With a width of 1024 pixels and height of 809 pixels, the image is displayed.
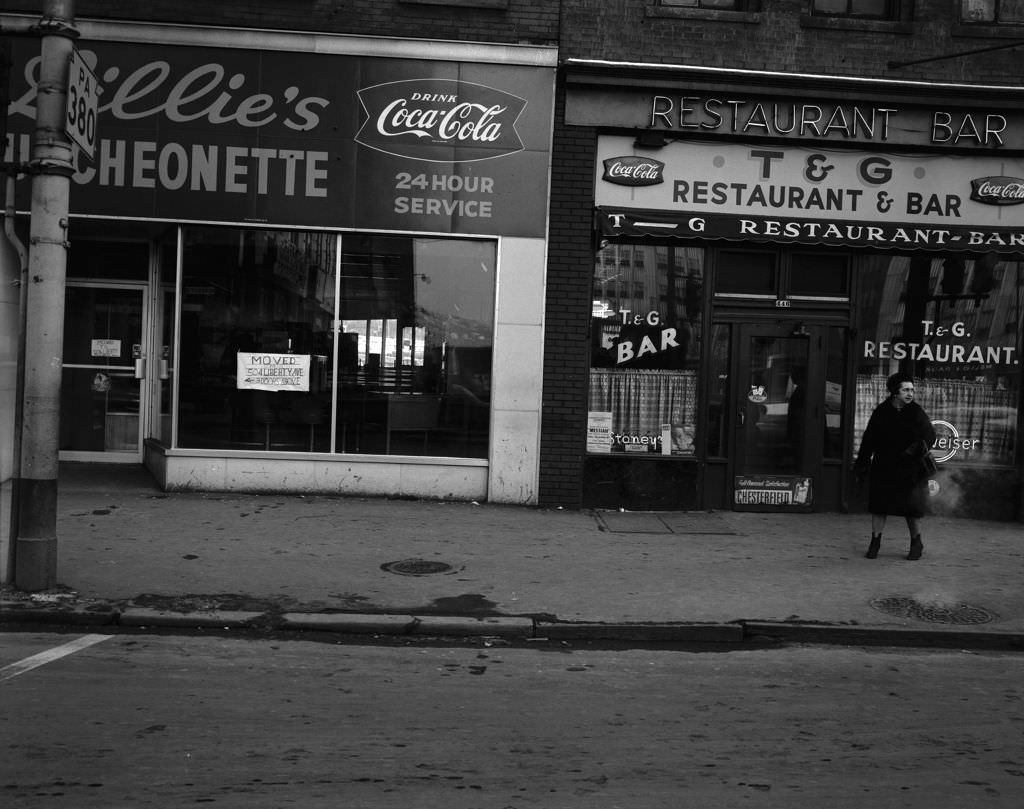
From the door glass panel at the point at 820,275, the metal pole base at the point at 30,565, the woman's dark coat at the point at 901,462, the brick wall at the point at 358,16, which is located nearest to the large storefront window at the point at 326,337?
the brick wall at the point at 358,16

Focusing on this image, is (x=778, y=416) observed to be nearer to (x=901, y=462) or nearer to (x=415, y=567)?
(x=901, y=462)

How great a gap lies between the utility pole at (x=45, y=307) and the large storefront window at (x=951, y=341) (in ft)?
29.5

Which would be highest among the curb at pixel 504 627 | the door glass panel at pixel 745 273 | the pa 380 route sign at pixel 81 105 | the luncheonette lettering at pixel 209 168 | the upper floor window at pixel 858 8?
the upper floor window at pixel 858 8

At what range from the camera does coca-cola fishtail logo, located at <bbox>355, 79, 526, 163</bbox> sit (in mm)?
11727

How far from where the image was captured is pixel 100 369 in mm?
13477

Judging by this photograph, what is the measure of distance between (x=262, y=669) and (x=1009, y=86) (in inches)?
423

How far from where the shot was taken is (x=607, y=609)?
7.67 metres

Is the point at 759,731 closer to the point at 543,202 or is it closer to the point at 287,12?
the point at 543,202

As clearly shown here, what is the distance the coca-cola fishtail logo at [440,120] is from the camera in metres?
11.7

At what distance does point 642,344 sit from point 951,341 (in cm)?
381

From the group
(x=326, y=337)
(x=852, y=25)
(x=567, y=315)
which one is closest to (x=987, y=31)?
(x=852, y=25)

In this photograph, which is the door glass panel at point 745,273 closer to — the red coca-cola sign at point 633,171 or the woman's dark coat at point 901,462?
the red coca-cola sign at point 633,171

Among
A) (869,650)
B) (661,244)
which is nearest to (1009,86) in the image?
(661,244)

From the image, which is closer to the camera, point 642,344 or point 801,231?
point 801,231
